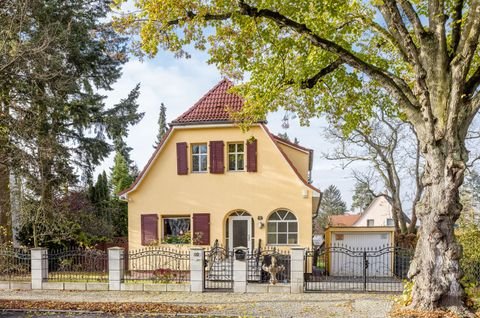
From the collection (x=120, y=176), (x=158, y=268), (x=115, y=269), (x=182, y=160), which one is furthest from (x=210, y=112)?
(x=120, y=176)

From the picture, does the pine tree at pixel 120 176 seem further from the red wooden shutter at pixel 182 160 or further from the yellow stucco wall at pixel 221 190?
the red wooden shutter at pixel 182 160

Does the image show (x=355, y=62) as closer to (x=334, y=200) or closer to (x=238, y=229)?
(x=238, y=229)

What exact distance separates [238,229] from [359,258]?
17.4 feet

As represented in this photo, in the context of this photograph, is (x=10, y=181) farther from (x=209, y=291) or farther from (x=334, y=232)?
(x=334, y=232)

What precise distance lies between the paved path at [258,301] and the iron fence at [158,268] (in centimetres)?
109

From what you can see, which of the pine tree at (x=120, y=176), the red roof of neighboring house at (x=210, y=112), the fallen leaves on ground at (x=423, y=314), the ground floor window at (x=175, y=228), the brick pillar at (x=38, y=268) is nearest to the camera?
the fallen leaves on ground at (x=423, y=314)

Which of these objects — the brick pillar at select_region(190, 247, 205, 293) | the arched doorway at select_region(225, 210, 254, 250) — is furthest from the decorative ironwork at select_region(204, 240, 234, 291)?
the arched doorway at select_region(225, 210, 254, 250)

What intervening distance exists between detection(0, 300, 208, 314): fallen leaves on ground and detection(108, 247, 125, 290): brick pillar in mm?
2086

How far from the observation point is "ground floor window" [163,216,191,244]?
17500mm

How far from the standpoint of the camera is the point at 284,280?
1395 centimetres

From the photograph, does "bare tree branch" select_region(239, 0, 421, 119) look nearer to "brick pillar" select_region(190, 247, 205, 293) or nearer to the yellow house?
"brick pillar" select_region(190, 247, 205, 293)

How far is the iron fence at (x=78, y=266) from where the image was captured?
558 inches

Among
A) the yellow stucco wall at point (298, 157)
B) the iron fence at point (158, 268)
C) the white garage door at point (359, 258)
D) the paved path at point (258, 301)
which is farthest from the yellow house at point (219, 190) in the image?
the paved path at point (258, 301)

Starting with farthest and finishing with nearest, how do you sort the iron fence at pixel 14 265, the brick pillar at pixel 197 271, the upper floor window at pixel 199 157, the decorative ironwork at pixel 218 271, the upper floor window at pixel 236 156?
the upper floor window at pixel 199 157, the upper floor window at pixel 236 156, the iron fence at pixel 14 265, the decorative ironwork at pixel 218 271, the brick pillar at pixel 197 271
